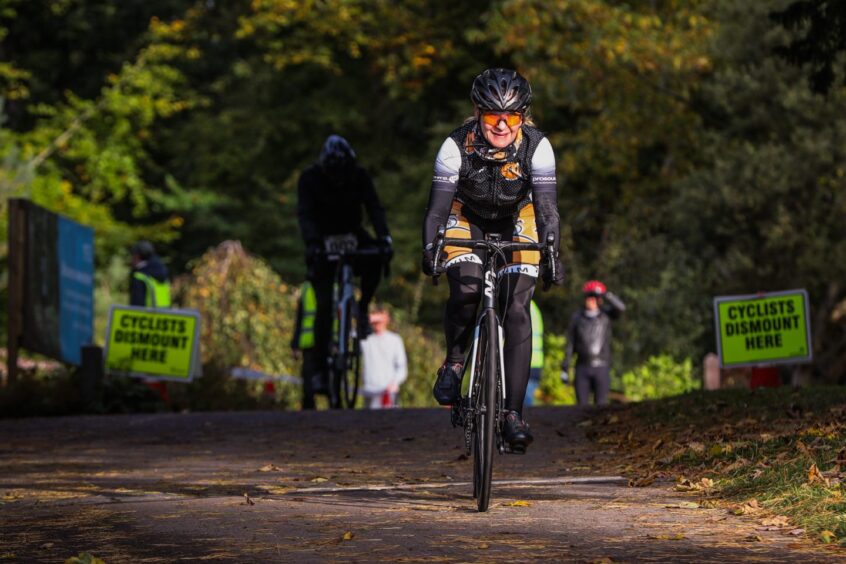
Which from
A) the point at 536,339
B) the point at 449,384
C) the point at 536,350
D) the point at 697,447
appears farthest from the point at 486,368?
Answer: the point at 536,350

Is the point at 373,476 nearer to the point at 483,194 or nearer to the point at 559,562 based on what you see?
the point at 483,194

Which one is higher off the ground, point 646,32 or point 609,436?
point 646,32

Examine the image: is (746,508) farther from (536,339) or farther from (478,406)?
(536,339)

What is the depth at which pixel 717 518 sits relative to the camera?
26.7 ft

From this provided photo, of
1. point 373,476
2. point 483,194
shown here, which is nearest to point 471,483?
point 373,476

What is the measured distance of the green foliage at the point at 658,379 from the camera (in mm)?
29555

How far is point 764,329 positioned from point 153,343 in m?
6.18

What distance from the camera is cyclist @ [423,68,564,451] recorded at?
893 centimetres

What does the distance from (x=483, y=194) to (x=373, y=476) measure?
2136 mm

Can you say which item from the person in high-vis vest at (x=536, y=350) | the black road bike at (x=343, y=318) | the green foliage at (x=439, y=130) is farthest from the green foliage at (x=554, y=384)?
the black road bike at (x=343, y=318)

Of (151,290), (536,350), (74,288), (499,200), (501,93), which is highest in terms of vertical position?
(151,290)

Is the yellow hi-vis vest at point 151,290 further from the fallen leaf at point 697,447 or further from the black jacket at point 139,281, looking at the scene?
the fallen leaf at point 697,447

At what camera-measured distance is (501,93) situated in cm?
896

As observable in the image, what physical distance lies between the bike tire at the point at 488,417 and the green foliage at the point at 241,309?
18.9 m
